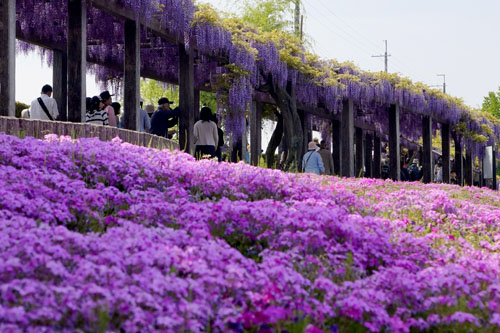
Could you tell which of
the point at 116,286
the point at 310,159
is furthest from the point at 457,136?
the point at 116,286

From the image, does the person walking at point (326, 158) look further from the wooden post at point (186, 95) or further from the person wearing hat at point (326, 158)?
the wooden post at point (186, 95)

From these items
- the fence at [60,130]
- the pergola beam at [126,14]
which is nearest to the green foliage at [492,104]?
the pergola beam at [126,14]

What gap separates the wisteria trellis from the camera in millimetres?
13711

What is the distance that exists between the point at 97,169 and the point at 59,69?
1004 cm

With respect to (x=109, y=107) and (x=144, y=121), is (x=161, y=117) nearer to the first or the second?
(x=144, y=121)

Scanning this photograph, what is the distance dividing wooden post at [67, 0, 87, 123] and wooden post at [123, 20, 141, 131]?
1439 mm

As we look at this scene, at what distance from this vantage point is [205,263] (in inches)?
132

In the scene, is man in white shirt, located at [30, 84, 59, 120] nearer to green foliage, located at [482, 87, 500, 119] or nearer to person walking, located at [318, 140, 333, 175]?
person walking, located at [318, 140, 333, 175]

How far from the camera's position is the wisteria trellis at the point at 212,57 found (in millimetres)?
13711

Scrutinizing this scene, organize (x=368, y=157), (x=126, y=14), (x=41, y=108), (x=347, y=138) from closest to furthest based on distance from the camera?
(x=41, y=108), (x=126, y=14), (x=347, y=138), (x=368, y=157)

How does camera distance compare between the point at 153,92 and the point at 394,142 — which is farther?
the point at 153,92

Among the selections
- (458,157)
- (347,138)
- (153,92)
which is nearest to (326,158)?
(347,138)

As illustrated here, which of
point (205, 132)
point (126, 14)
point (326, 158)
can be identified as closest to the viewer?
point (126, 14)

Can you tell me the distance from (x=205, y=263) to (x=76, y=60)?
8178mm
